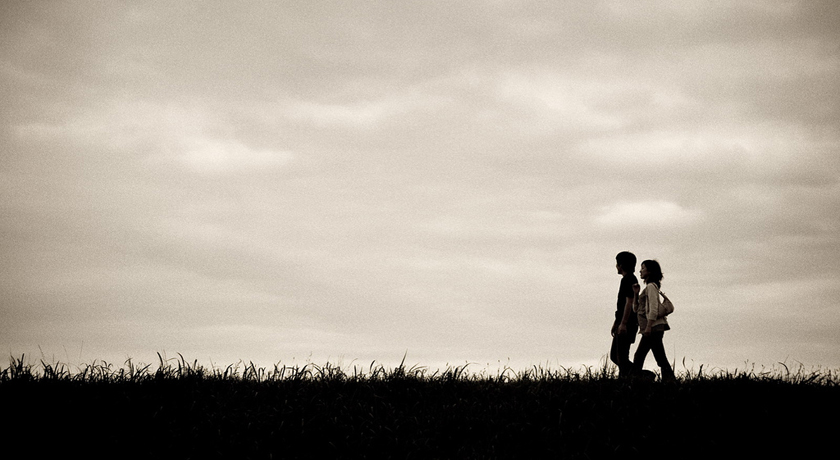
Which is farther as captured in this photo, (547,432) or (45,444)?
(547,432)

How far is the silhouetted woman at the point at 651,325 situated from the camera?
1112 cm

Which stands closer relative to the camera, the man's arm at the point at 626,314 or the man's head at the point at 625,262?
the man's arm at the point at 626,314

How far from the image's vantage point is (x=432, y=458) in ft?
26.7

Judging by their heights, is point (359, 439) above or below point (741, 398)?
below

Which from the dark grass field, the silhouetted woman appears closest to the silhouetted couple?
the silhouetted woman

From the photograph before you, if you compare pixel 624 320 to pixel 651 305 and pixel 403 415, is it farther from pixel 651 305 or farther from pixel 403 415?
pixel 403 415

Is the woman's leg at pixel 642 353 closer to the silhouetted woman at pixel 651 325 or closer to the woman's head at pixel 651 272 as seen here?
the silhouetted woman at pixel 651 325

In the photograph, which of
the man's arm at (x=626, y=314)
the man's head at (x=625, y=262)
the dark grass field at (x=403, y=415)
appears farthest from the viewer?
the man's head at (x=625, y=262)

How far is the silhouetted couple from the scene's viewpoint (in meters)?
11.2

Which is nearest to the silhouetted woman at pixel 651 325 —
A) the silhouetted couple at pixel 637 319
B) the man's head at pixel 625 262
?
the silhouetted couple at pixel 637 319

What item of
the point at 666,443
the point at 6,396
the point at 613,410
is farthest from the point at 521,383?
the point at 6,396

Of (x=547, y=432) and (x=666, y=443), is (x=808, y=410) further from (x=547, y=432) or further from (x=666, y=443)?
(x=547, y=432)

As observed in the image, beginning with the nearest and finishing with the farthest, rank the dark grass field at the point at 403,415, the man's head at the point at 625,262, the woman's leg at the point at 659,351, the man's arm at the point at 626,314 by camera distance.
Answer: the dark grass field at the point at 403,415 → the woman's leg at the point at 659,351 → the man's arm at the point at 626,314 → the man's head at the point at 625,262

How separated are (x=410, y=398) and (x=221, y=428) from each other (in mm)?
2750
